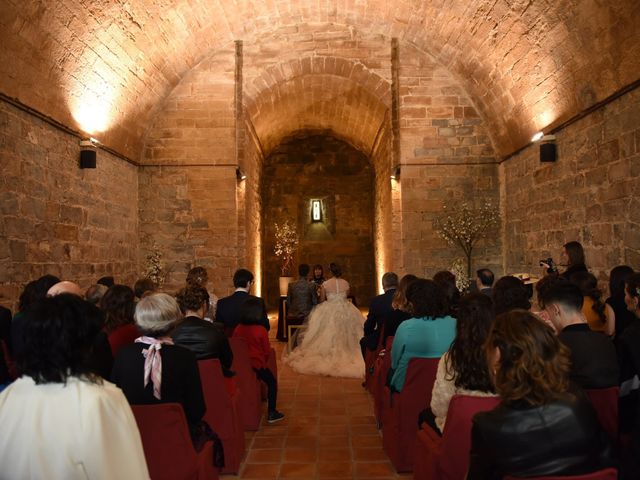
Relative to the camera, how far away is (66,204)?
677 centimetres

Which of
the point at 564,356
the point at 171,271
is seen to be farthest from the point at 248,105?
the point at 564,356

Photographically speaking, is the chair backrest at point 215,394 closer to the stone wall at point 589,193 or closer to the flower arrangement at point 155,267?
the stone wall at point 589,193

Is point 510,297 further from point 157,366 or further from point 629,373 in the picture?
point 157,366

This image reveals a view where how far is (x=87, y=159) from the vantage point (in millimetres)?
7090

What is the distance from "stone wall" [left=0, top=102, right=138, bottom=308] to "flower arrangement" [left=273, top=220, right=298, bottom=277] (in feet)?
17.4

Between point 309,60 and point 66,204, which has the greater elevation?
point 309,60

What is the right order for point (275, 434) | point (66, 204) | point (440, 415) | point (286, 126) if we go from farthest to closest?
1. point (286, 126)
2. point (66, 204)
3. point (275, 434)
4. point (440, 415)

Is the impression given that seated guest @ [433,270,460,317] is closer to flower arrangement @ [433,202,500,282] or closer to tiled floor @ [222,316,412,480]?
tiled floor @ [222,316,412,480]

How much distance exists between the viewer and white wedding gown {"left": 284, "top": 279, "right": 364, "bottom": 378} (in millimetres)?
6945

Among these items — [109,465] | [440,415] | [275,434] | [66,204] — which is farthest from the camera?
[66,204]

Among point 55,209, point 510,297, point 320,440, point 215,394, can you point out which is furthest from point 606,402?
point 55,209

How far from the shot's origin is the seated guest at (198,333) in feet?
11.0

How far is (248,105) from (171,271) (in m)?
3.36

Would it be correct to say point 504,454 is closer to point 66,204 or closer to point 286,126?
point 66,204
